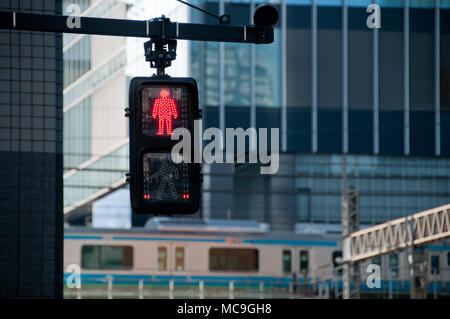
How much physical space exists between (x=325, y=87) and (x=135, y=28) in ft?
163

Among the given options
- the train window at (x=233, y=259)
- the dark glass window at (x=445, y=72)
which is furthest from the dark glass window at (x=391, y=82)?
the train window at (x=233, y=259)

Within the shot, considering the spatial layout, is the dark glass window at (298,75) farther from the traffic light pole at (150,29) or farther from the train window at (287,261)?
the traffic light pole at (150,29)

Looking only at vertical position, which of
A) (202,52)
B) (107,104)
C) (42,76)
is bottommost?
(42,76)

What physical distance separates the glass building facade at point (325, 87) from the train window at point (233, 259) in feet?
44.9

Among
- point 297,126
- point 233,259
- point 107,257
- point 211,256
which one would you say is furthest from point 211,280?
point 297,126

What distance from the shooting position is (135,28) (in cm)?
674

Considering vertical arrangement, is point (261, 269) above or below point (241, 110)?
below

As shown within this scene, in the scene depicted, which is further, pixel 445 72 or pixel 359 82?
pixel 359 82

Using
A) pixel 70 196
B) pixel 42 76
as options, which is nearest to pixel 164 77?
pixel 42 76

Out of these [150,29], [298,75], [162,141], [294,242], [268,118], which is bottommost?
[294,242]

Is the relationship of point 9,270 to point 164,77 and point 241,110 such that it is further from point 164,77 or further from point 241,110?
point 241,110

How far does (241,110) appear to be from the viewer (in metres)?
55.4

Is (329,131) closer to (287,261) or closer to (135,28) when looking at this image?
(287,261)

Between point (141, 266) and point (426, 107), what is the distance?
22612 millimetres
